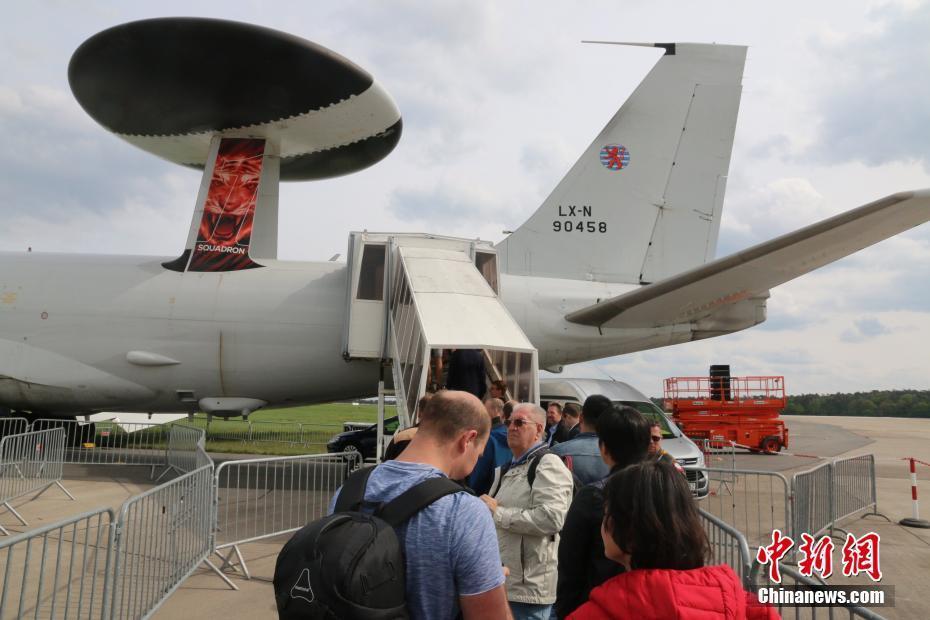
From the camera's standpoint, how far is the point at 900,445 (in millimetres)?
25516

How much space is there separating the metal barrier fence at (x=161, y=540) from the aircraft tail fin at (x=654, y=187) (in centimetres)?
1045

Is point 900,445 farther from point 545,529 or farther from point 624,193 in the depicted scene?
point 545,529

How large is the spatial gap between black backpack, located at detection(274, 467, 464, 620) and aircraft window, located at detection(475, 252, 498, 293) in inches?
441

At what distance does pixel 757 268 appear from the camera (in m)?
11.2

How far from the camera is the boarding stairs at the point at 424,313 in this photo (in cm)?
874

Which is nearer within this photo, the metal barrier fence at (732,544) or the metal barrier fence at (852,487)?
the metal barrier fence at (732,544)

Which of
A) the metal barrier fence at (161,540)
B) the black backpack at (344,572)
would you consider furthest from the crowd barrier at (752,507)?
the black backpack at (344,572)

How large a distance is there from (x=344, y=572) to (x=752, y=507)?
1042cm

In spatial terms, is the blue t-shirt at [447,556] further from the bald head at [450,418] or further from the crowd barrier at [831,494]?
the crowd barrier at [831,494]

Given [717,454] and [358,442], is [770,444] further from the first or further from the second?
[358,442]

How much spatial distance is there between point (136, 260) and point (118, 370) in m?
2.54

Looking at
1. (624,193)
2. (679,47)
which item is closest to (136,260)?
(624,193)

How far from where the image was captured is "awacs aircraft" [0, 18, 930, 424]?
1261 centimetres

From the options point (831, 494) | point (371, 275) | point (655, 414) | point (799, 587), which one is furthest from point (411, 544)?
point (655, 414)
